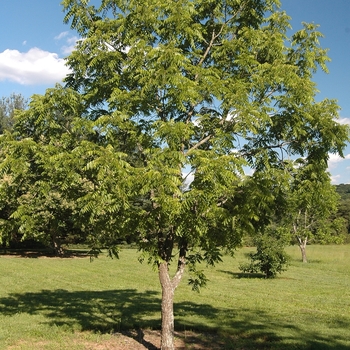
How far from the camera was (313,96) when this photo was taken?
294 inches

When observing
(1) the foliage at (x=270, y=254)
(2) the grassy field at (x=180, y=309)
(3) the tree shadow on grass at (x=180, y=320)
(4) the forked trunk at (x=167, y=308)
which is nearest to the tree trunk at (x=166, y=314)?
(4) the forked trunk at (x=167, y=308)

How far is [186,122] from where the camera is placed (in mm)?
7664

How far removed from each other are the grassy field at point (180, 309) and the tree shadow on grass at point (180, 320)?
0.02m

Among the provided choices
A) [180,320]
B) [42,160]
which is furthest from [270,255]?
[42,160]

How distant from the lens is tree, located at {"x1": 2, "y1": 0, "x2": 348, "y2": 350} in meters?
6.18

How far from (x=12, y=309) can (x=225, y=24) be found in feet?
35.9

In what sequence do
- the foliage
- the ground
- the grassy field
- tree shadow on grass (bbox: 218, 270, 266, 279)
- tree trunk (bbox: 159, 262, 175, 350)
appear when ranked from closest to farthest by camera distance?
1. tree trunk (bbox: 159, 262, 175, 350)
2. the ground
3. the grassy field
4. the foliage
5. tree shadow on grass (bbox: 218, 270, 266, 279)

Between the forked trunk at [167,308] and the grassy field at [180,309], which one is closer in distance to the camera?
the forked trunk at [167,308]

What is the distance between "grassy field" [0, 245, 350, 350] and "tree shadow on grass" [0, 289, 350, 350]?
0.02 m

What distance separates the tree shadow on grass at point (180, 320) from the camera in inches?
364

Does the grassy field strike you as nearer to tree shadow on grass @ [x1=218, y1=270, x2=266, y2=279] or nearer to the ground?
the ground

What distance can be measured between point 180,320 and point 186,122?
6358 mm

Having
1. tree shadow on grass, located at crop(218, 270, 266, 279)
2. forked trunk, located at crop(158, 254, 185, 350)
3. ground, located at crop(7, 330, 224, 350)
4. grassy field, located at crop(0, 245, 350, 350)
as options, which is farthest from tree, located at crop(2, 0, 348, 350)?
tree shadow on grass, located at crop(218, 270, 266, 279)

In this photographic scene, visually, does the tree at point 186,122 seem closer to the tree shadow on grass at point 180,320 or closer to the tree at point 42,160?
the tree at point 42,160
